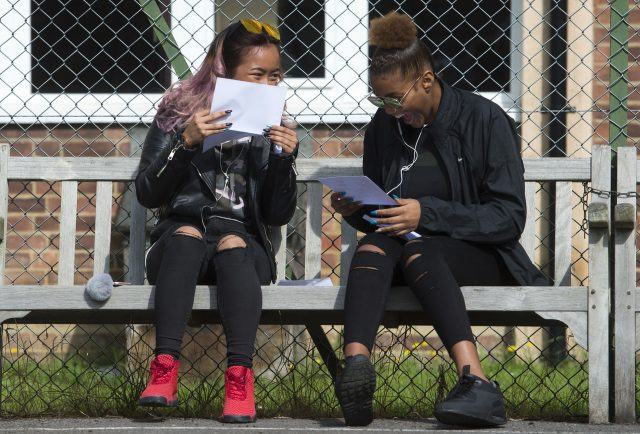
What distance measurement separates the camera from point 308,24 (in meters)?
6.32

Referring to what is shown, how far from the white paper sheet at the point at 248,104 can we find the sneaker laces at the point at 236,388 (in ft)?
2.62

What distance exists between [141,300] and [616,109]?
1793mm

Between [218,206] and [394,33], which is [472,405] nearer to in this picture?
[218,206]

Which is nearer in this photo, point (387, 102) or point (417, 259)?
point (417, 259)

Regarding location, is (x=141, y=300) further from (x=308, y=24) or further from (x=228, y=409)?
(x=308, y=24)

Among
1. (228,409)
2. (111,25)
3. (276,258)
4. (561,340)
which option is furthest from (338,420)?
(111,25)

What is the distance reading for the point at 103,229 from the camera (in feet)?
15.1

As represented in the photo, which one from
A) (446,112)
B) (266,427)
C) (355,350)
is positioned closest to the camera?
(355,350)

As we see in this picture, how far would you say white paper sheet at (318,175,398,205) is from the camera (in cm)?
394

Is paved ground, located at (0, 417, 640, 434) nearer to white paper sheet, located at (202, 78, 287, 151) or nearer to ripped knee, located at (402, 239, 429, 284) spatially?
ripped knee, located at (402, 239, 429, 284)

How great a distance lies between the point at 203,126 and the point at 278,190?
1.24 ft

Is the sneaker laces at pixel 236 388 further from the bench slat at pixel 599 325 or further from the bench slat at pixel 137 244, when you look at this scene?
the bench slat at pixel 599 325

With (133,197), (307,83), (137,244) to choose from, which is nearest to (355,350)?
(137,244)

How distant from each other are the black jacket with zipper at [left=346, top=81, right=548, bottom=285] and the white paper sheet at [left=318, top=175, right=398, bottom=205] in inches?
5.6
